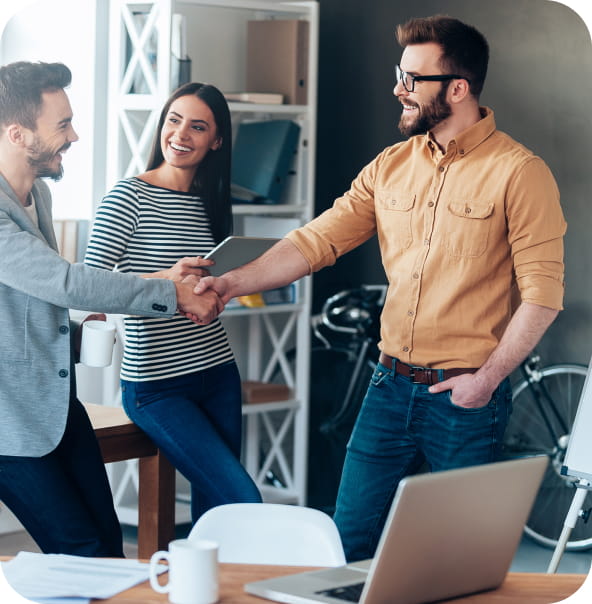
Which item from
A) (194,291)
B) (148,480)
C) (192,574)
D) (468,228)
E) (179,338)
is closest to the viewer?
(192,574)

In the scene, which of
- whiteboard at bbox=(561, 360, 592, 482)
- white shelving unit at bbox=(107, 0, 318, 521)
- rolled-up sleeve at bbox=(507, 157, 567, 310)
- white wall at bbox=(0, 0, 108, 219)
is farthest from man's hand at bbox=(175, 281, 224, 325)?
white wall at bbox=(0, 0, 108, 219)

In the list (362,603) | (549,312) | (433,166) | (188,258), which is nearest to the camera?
(362,603)

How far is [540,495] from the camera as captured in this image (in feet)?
13.1

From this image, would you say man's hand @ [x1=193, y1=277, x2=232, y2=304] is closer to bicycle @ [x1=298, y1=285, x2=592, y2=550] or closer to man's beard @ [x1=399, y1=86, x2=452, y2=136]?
man's beard @ [x1=399, y1=86, x2=452, y2=136]

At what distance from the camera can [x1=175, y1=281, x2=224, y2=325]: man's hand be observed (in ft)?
8.43

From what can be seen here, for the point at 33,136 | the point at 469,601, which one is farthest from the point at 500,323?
the point at 33,136

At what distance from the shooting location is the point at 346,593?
4.77 ft

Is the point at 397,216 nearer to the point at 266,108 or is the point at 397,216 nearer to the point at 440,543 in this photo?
the point at 440,543

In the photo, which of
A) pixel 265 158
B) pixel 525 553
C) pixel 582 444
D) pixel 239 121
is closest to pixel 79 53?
pixel 239 121

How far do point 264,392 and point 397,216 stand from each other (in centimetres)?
173

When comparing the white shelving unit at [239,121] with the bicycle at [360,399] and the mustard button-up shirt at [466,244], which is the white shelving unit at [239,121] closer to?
the bicycle at [360,399]

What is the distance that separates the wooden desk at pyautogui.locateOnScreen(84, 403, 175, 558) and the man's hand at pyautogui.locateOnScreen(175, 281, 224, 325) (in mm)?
384

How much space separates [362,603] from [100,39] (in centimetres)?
295

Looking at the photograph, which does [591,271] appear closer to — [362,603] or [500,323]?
[500,323]
